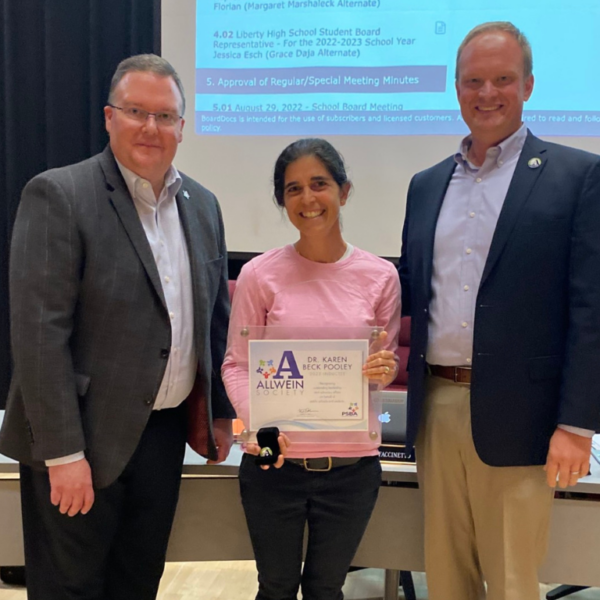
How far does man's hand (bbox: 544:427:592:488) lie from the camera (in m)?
1.36

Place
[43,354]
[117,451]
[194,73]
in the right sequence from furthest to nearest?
[194,73], [117,451], [43,354]

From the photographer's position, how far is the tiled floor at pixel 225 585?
8.05 ft

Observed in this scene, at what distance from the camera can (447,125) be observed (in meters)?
3.02

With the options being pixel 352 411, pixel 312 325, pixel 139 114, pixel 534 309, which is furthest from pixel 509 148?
pixel 139 114

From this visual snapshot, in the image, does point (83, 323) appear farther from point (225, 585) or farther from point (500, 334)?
point (225, 585)

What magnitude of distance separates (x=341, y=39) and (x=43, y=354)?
7.80 ft

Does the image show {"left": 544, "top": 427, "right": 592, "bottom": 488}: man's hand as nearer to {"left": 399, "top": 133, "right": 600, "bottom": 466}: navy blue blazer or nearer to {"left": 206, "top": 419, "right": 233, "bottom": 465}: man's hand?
{"left": 399, "top": 133, "right": 600, "bottom": 466}: navy blue blazer

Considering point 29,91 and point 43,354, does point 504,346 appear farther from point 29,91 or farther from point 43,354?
point 29,91

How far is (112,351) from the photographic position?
140 cm

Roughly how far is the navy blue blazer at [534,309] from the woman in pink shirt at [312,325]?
0.25 m

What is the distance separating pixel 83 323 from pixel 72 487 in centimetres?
38

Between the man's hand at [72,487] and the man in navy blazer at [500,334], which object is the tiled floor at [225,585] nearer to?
the man in navy blazer at [500,334]

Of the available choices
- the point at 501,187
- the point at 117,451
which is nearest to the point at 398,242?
the point at 501,187

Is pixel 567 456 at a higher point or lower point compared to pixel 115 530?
higher
